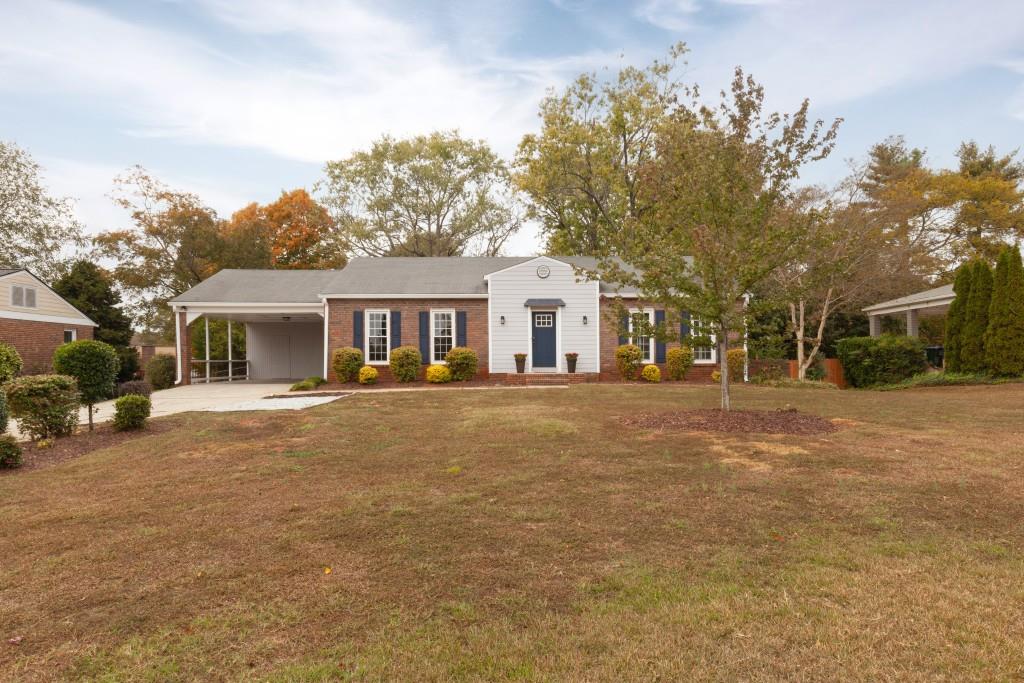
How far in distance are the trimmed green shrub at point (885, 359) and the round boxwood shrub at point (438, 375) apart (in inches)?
544

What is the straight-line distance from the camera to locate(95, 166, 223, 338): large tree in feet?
97.9

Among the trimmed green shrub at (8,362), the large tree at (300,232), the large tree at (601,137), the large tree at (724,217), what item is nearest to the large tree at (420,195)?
the large tree at (300,232)

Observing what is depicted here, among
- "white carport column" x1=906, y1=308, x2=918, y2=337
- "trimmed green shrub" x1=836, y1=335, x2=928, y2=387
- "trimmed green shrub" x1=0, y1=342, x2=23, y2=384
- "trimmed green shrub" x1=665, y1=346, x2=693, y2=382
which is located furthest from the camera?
"white carport column" x1=906, y1=308, x2=918, y2=337

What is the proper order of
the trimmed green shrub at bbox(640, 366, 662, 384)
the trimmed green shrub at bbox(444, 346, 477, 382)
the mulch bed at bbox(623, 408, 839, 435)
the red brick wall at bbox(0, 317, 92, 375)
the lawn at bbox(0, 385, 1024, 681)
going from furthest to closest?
1. the red brick wall at bbox(0, 317, 92, 375)
2. the trimmed green shrub at bbox(640, 366, 662, 384)
3. the trimmed green shrub at bbox(444, 346, 477, 382)
4. the mulch bed at bbox(623, 408, 839, 435)
5. the lawn at bbox(0, 385, 1024, 681)

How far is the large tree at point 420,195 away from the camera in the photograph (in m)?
33.9

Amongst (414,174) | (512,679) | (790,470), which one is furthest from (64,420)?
(414,174)

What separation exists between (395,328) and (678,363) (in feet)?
Answer: 31.7

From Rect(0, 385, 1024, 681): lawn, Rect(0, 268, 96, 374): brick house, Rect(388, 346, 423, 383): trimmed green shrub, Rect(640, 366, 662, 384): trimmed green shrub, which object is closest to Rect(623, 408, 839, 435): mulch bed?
Rect(0, 385, 1024, 681): lawn

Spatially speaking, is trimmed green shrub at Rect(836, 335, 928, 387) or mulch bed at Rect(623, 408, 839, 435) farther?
trimmed green shrub at Rect(836, 335, 928, 387)

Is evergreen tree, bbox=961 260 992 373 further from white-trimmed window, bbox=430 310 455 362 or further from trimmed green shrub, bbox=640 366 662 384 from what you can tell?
white-trimmed window, bbox=430 310 455 362

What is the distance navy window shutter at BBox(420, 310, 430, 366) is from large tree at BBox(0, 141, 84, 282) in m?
25.8

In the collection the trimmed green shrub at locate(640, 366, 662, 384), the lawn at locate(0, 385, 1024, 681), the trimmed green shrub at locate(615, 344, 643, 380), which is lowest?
the lawn at locate(0, 385, 1024, 681)

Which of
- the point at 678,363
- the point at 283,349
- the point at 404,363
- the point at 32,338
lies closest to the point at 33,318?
the point at 32,338

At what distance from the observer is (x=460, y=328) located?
19.1 metres
